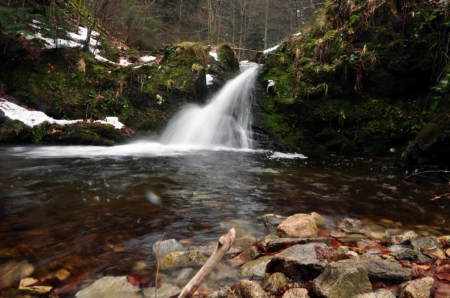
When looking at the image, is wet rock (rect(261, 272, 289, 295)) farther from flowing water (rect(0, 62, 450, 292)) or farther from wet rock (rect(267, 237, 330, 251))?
flowing water (rect(0, 62, 450, 292))

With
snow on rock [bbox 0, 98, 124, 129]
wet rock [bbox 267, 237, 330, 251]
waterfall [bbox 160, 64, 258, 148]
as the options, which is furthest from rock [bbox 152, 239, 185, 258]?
snow on rock [bbox 0, 98, 124, 129]

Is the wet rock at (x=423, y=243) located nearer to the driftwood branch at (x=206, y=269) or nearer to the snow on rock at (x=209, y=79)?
the driftwood branch at (x=206, y=269)

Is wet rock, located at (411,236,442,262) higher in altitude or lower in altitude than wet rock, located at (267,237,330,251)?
higher

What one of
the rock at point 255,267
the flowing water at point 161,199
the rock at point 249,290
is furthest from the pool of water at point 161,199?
the rock at point 249,290

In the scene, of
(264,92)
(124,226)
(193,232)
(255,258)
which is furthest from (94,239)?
(264,92)

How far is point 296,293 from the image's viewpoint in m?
2.30

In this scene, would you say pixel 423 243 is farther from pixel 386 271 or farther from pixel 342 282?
pixel 342 282

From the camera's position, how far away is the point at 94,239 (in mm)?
3510

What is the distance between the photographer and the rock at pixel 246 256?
3062 mm

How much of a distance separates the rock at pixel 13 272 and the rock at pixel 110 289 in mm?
638

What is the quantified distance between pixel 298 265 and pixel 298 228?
1127mm

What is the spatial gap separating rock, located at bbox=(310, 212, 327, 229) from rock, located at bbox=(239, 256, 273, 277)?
1.41 meters

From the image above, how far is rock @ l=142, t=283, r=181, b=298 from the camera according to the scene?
2.53 meters

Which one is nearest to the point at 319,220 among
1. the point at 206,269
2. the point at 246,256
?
the point at 246,256
